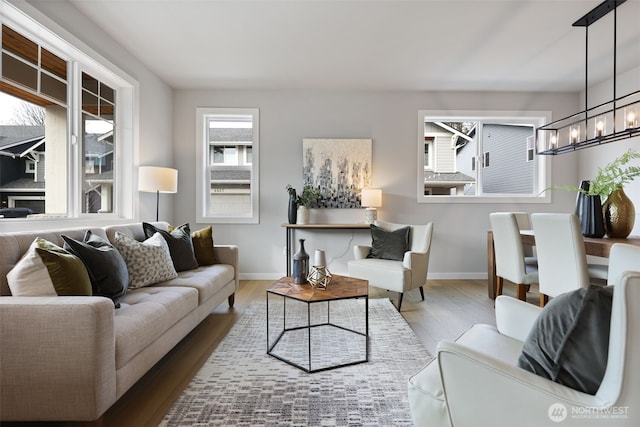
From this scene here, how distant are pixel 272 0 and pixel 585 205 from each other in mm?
2929

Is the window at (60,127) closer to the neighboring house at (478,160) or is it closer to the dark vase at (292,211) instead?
the dark vase at (292,211)

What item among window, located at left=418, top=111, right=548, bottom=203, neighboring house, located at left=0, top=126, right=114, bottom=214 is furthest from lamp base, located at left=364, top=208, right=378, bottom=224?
neighboring house, located at left=0, top=126, right=114, bottom=214

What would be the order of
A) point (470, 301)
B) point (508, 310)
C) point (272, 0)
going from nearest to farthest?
point (508, 310)
point (272, 0)
point (470, 301)

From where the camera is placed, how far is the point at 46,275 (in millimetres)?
1538

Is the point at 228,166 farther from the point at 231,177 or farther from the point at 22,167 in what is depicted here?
the point at 22,167

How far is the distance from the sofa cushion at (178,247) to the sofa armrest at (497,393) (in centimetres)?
242

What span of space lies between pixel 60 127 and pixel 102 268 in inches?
59.3

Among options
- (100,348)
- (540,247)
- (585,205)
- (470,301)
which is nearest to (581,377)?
(100,348)

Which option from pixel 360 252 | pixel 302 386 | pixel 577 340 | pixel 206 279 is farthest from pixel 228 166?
pixel 577 340

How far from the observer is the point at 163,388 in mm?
1775

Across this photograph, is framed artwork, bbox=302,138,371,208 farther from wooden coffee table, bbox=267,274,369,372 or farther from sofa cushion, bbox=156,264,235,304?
wooden coffee table, bbox=267,274,369,372

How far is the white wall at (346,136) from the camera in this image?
174 inches

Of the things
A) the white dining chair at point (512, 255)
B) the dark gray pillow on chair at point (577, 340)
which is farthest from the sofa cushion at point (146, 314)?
the white dining chair at point (512, 255)

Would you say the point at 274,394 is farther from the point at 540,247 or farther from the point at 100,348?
the point at 540,247
